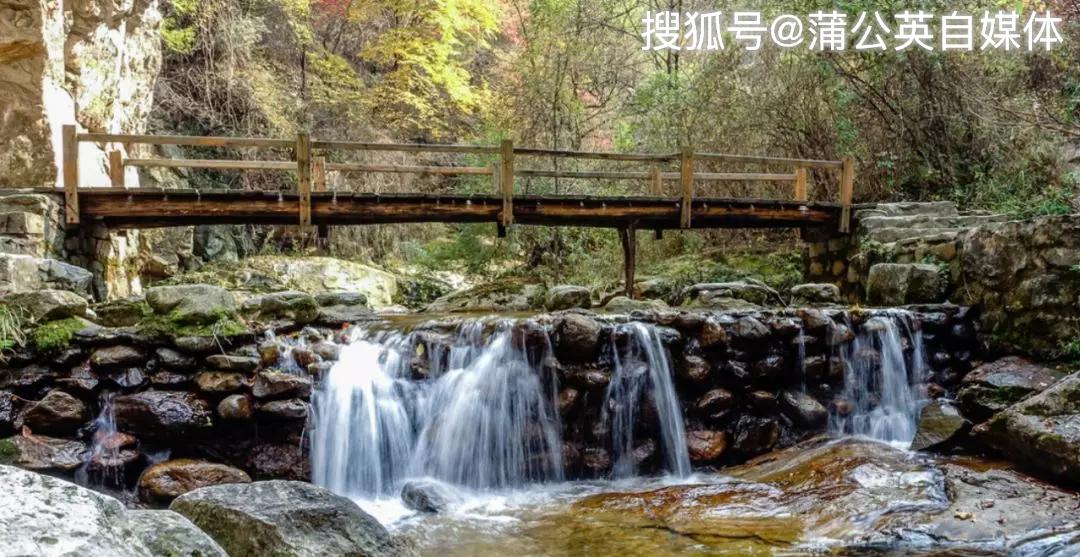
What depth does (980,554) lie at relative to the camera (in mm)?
3439

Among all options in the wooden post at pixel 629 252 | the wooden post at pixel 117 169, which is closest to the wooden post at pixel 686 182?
the wooden post at pixel 629 252

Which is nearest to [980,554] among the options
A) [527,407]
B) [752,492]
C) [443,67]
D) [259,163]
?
[752,492]

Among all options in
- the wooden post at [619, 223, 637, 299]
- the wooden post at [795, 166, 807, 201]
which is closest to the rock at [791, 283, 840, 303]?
the wooden post at [795, 166, 807, 201]

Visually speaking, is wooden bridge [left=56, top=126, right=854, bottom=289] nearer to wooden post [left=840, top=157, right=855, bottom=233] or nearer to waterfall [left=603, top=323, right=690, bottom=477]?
wooden post [left=840, top=157, right=855, bottom=233]

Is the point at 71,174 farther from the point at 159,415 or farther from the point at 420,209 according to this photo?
the point at 159,415

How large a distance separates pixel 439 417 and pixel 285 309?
1.97 m

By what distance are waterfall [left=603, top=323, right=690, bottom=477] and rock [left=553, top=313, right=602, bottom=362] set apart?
0.89 feet

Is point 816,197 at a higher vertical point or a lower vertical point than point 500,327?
higher

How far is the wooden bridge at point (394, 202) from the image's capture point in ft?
25.8

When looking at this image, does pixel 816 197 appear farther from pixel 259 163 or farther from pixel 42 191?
pixel 42 191

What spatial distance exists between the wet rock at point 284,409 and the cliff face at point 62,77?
16.4 feet

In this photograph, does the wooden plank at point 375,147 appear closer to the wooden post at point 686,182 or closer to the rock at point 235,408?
the wooden post at point 686,182

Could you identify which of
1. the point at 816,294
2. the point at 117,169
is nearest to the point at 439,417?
the point at 816,294

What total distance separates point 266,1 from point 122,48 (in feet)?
18.8
